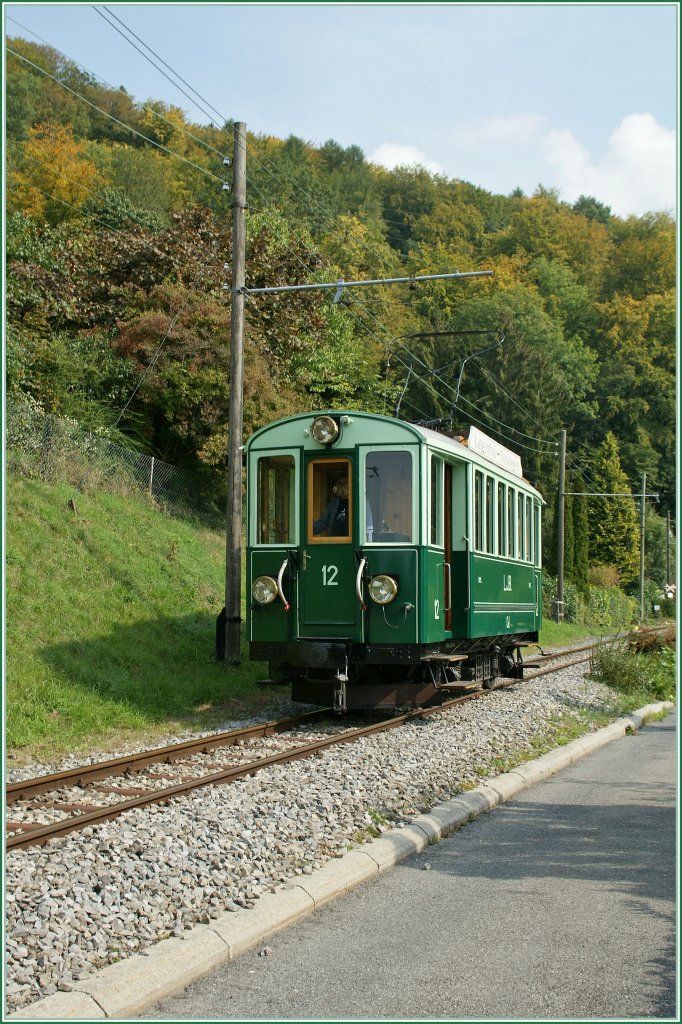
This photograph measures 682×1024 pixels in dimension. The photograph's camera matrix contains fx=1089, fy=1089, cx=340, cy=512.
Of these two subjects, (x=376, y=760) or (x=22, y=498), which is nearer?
(x=376, y=760)

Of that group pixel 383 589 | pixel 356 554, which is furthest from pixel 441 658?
pixel 356 554

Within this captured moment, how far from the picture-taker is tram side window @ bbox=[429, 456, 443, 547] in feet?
43.0

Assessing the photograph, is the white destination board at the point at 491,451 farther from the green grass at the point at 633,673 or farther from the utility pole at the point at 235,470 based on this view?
the green grass at the point at 633,673

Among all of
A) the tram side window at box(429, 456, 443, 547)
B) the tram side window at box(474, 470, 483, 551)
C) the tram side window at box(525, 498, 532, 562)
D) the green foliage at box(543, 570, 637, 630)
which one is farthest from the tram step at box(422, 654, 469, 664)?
the green foliage at box(543, 570, 637, 630)

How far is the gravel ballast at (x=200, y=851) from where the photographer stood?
5.03 meters

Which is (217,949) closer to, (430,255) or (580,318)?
(430,255)

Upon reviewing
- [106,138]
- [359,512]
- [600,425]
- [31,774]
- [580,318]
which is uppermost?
[106,138]

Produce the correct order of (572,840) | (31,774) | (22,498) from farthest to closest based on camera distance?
1. (22,498)
2. (31,774)
3. (572,840)

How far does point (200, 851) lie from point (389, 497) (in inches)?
269

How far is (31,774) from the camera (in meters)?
9.79

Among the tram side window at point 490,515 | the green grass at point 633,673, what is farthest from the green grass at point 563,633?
the tram side window at point 490,515

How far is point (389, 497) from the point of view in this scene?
12.8 m

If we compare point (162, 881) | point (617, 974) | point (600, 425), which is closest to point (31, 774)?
point (162, 881)

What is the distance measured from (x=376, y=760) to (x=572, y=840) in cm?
280
